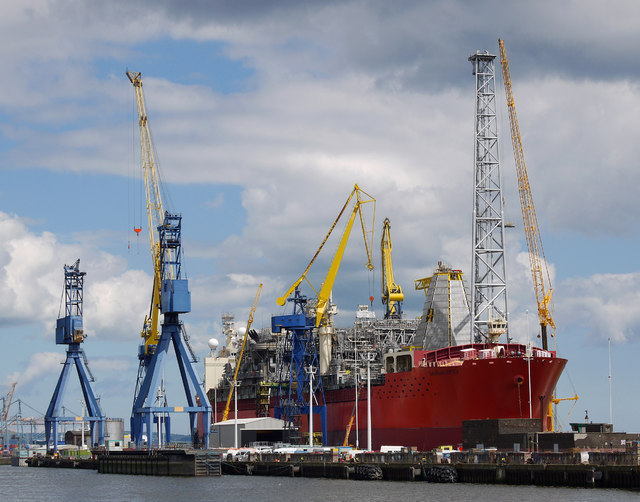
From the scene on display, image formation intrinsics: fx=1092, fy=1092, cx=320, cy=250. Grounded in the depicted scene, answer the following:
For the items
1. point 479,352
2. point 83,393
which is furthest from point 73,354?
point 479,352

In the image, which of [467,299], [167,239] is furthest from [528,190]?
[167,239]

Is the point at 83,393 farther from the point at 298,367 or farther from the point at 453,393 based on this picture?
the point at 453,393

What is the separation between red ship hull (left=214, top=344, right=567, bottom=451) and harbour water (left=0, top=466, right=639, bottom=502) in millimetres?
12762

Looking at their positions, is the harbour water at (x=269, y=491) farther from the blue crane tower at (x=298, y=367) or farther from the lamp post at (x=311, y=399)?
the blue crane tower at (x=298, y=367)

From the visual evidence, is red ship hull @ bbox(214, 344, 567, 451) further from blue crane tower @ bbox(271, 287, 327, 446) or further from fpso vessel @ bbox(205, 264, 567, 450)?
blue crane tower @ bbox(271, 287, 327, 446)

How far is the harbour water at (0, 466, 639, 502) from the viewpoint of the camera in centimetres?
6347

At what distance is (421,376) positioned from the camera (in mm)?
91688

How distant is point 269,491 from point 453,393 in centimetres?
2088

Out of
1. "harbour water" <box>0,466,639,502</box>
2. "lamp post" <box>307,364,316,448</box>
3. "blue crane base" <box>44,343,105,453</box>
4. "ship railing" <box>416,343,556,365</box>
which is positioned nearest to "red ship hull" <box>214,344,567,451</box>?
"ship railing" <box>416,343,556,365</box>

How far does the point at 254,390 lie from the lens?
128 meters

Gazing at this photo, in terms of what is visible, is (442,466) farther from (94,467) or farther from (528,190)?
(94,467)

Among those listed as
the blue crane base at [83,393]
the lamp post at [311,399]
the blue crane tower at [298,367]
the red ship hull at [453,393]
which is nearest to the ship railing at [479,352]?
the red ship hull at [453,393]

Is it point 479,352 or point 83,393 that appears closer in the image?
point 479,352

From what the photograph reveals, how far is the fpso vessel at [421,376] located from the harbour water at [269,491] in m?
13.1
